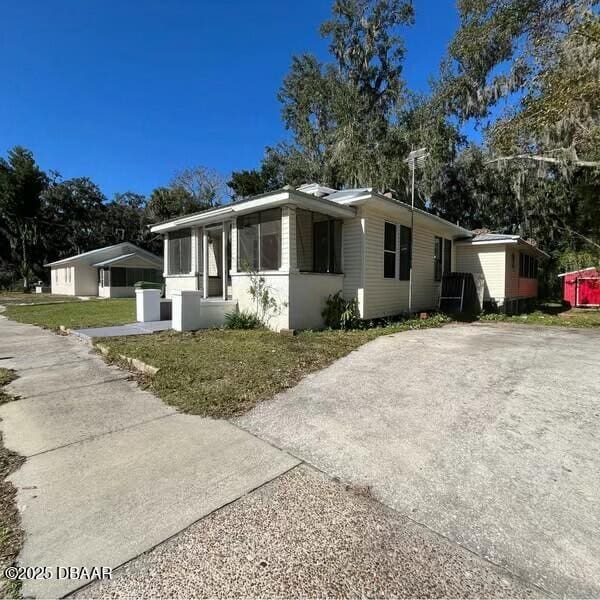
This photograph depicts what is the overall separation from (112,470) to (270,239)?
642cm

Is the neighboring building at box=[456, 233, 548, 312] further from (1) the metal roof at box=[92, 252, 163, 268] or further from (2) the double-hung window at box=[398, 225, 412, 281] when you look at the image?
(1) the metal roof at box=[92, 252, 163, 268]

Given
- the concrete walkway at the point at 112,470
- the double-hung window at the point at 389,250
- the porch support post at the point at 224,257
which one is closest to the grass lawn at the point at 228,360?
the concrete walkway at the point at 112,470

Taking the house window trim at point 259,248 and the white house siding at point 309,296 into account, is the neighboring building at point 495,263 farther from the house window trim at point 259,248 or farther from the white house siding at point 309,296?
the house window trim at point 259,248

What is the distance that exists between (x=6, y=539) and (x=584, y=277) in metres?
22.4

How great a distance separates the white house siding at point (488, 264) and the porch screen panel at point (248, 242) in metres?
8.95

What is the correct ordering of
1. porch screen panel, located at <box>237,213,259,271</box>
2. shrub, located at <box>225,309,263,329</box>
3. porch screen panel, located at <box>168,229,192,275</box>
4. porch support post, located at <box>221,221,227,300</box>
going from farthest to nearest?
porch screen panel, located at <box>168,229,192,275</box> < porch support post, located at <box>221,221,227,300</box> < porch screen panel, located at <box>237,213,259,271</box> < shrub, located at <box>225,309,263,329</box>

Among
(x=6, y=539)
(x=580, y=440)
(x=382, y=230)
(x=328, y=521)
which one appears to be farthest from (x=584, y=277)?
(x=6, y=539)

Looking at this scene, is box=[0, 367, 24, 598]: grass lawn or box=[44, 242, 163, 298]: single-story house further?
box=[44, 242, 163, 298]: single-story house

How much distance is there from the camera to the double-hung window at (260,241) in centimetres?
825

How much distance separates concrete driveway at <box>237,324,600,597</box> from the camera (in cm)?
189

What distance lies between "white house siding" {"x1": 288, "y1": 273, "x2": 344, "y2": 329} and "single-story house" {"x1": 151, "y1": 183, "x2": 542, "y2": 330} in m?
0.02

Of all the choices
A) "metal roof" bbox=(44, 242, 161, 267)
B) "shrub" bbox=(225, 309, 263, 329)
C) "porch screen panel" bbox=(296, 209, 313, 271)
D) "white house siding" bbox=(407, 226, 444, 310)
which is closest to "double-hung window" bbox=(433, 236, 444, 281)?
"white house siding" bbox=(407, 226, 444, 310)

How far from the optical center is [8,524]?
2.02 m

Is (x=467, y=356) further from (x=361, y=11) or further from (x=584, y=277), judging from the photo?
(x=361, y=11)
